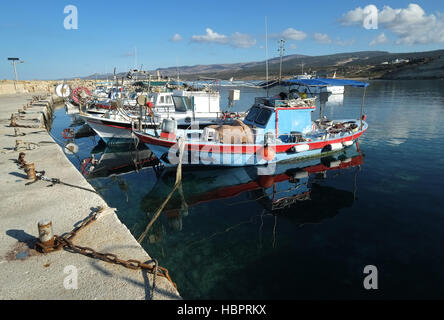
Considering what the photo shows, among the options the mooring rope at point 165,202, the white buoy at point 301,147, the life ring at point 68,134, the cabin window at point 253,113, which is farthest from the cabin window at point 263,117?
the life ring at point 68,134

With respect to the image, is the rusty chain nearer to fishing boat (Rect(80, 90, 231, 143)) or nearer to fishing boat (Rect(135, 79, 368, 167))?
fishing boat (Rect(135, 79, 368, 167))

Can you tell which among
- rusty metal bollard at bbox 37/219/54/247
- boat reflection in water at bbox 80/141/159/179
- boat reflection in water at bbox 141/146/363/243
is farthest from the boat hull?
rusty metal bollard at bbox 37/219/54/247

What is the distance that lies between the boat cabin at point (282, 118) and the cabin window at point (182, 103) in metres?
6.69

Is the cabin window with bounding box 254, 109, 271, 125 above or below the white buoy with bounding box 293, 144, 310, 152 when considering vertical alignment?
above

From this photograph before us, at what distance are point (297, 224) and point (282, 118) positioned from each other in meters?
6.83

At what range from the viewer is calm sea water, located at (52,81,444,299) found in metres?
6.30

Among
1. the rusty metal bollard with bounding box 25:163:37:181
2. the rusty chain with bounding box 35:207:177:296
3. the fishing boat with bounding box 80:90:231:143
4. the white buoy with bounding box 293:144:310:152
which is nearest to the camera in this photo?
the rusty chain with bounding box 35:207:177:296

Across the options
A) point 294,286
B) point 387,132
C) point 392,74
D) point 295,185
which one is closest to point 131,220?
point 294,286

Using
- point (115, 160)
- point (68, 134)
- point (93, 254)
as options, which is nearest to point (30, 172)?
point (93, 254)

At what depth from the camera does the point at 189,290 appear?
6047 mm

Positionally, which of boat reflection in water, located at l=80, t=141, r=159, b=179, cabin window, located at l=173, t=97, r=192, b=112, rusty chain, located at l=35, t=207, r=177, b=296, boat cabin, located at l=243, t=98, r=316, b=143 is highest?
cabin window, located at l=173, t=97, r=192, b=112
